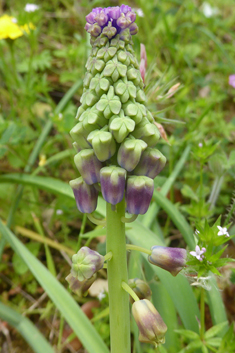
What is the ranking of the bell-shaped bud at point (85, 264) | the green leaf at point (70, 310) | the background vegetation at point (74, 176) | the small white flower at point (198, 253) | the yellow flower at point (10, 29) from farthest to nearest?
the yellow flower at point (10, 29)
the background vegetation at point (74, 176)
the green leaf at point (70, 310)
the small white flower at point (198, 253)
the bell-shaped bud at point (85, 264)

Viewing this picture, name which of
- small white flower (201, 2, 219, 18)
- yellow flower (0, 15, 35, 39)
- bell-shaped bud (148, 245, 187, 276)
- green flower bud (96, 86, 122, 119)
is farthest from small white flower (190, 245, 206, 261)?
small white flower (201, 2, 219, 18)

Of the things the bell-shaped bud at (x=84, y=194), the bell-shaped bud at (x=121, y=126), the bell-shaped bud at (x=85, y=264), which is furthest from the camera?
the bell-shaped bud at (x=84, y=194)

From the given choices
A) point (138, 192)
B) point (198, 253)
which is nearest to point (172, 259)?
point (198, 253)

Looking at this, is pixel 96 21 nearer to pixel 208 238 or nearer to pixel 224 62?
pixel 208 238

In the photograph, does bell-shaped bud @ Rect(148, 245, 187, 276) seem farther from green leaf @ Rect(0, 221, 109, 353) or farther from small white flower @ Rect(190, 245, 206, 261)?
green leaf @ Rect(0, 221, 109, 353)

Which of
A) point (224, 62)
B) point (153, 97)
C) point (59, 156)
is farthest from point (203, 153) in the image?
point (224, 62)

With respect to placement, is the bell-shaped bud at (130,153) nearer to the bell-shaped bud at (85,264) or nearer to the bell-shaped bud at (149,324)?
the bell-shaped bud at (85,264)

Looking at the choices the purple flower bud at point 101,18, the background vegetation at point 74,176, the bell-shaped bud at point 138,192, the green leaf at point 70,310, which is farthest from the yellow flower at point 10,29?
the bell-shaped bud at point 138,192

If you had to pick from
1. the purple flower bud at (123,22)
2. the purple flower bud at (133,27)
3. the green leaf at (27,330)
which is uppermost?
the purple flower bud at (123,22)
